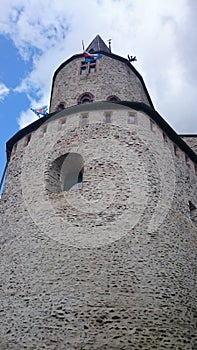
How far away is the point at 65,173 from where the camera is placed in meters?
13.7

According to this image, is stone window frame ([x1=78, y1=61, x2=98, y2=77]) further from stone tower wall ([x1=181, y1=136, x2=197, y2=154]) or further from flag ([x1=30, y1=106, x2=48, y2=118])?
stone tower wall ([x1=181, y1=136, x2=197, y2=154])

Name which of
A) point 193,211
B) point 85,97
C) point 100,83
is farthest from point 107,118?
point 193,211

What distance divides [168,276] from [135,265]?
3.39 feet

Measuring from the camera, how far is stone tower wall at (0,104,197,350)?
363 inches

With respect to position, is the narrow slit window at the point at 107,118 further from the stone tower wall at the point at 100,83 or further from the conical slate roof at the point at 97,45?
the conical slate roof at the point at 97,45

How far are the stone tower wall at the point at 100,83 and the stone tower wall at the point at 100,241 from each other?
10.8 ft

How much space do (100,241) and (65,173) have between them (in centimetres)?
393

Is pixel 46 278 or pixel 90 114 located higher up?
pixel 90 114

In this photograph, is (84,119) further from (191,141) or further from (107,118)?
(191,141)

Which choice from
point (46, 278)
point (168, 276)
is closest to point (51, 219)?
point (46, 278)

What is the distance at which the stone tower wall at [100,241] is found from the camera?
9227mm

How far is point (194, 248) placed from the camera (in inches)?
476

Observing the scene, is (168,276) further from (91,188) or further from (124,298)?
(91,188)

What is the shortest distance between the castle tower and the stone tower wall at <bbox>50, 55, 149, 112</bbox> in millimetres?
3204
